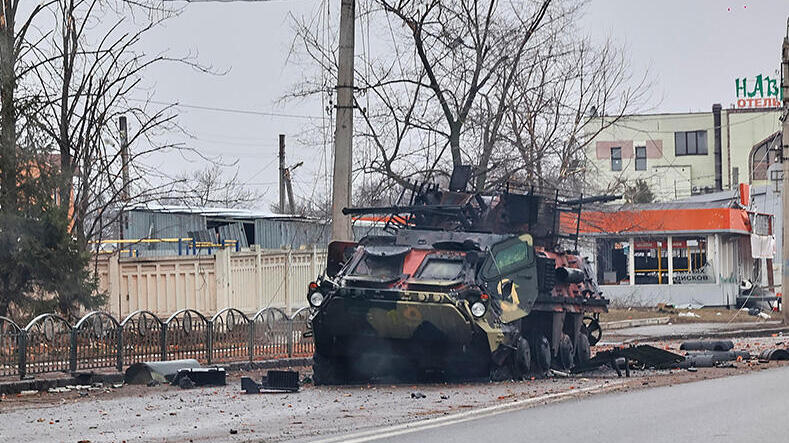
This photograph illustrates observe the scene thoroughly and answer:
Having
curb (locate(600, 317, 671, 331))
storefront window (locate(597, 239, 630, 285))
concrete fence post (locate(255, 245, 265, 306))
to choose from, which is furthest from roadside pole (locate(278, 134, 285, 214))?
concrete fence post (locate(255, 245, 265, 306))

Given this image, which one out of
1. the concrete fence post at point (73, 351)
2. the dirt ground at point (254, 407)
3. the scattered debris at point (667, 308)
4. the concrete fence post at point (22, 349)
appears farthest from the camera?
the scattered debris at point (667, 308)

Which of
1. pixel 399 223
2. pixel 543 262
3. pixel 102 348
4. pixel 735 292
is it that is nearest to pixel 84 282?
pixel 102 348

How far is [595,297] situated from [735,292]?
31620mm

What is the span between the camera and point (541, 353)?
57.5 feet

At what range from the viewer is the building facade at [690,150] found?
7625 centimetres

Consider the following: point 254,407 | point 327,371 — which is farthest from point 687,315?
point 254,407

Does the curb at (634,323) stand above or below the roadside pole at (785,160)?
below

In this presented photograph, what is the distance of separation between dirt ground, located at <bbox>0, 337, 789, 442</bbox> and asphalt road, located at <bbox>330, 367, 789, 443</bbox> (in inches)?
28.6

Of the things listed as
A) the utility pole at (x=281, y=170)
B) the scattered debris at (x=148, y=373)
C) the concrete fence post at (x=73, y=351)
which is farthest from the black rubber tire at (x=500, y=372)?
the utility pole at (x=281, y=170)

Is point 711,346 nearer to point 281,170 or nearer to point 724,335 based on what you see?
point 724,335

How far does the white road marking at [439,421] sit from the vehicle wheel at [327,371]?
12.4 feet

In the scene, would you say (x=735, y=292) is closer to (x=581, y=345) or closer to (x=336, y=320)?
(x=581, y=345)

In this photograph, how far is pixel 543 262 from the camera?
1761 cm

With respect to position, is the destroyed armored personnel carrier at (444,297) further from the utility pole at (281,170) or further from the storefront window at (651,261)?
the utility pole at (281,170)
